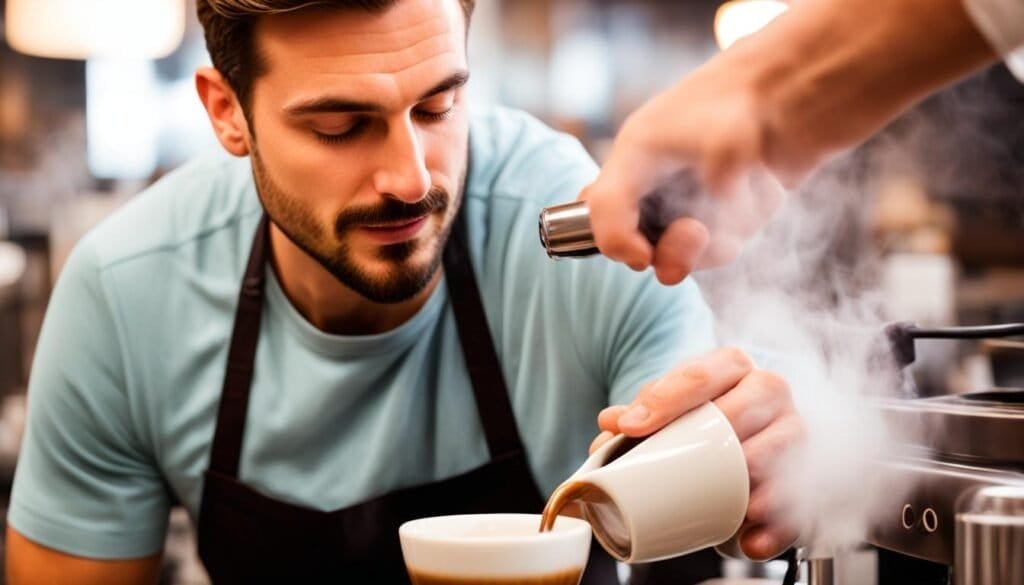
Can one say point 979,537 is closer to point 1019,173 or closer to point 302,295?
A: point 302,295

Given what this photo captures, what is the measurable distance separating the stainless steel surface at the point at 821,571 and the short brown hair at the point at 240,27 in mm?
959

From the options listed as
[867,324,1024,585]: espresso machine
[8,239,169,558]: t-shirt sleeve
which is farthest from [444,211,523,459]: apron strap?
[867,324,1024,585]: espresso machine

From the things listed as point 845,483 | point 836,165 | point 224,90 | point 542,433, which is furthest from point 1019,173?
point 845,483

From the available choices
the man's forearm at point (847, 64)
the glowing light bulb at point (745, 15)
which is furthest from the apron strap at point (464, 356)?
the glowing light bulb at point (745, 15)

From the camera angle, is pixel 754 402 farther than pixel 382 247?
No

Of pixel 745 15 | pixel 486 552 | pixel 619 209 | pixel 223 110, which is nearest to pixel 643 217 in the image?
pixel 619 209

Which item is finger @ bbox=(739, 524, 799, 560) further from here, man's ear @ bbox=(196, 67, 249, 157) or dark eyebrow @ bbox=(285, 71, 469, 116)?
man's ear @ bbox=(196, 67, 249, 157)

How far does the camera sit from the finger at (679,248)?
0.93 m

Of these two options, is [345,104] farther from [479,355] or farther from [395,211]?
[479,355]

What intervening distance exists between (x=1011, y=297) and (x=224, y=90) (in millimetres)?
4808

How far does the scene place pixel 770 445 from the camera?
113cm

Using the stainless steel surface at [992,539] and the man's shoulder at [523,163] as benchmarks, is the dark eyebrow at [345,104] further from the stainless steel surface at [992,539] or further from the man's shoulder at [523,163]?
the stainless steel surface at [992,539]

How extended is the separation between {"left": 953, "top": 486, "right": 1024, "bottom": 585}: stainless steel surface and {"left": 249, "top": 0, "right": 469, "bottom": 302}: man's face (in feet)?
3.02

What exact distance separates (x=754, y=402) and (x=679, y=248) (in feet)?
0.94
